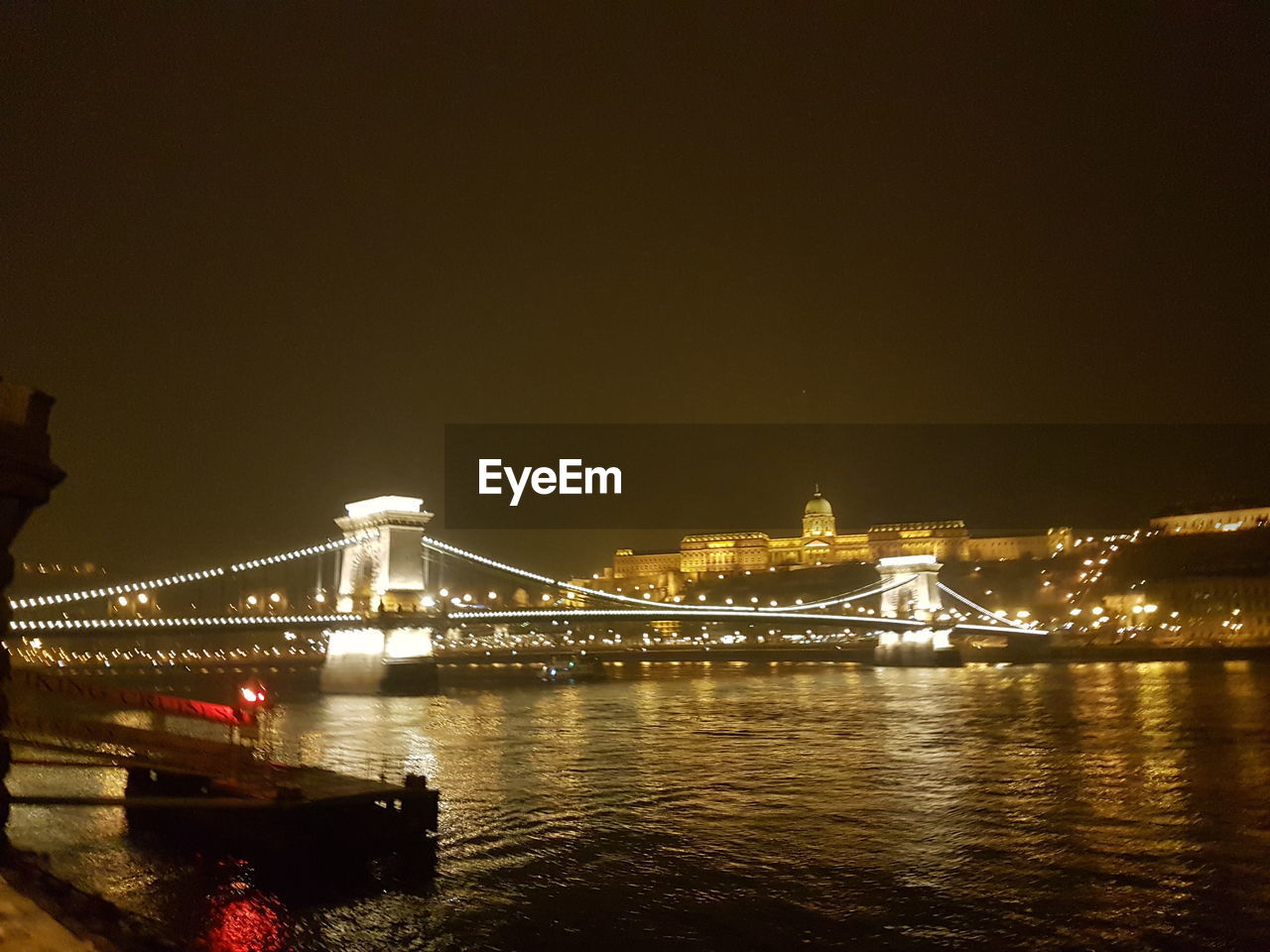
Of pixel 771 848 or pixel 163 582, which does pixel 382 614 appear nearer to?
pixel 163 582

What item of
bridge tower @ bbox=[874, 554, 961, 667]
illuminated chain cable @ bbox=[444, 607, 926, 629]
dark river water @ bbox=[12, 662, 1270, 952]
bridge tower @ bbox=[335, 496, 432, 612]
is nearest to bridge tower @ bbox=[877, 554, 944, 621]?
bridge tower @ bbox=[874, 554, 961, 667]

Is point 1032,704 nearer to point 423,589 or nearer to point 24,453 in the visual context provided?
point 423,589

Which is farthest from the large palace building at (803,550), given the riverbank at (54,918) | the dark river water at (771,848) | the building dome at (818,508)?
the riverbank at (54,918)

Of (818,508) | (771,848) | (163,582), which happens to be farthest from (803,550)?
(771,848)

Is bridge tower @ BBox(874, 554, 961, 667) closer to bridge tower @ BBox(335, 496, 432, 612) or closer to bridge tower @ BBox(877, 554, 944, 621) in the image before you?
bridge tower @ BBox(877, 554, 944, 621)

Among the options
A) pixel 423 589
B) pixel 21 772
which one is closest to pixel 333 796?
pixel 21 772

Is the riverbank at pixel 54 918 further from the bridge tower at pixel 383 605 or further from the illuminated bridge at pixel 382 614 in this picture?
the bridge tower at pixel 383 605
